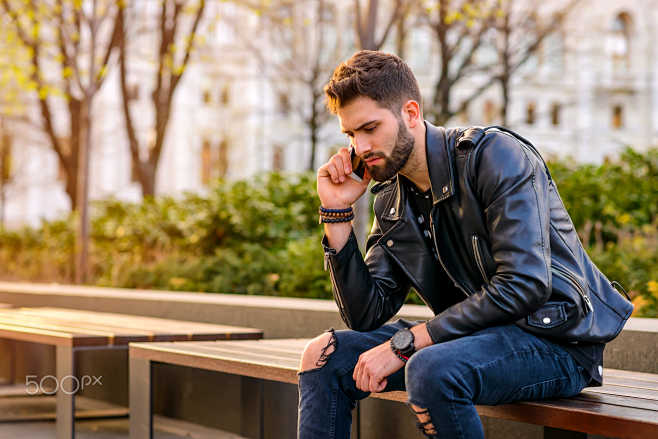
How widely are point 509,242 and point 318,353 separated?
82 cm

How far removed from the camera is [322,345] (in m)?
3.13

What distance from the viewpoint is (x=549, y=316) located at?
9.02 feet

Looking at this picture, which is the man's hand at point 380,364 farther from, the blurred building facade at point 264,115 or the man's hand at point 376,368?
the blurred building facade at point 264,115

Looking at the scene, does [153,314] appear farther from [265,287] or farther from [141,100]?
[141,100]

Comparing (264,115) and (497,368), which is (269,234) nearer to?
(497,368)

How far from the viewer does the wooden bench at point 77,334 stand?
4562 mm

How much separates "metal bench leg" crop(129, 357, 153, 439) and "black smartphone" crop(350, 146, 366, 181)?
5.59 feet

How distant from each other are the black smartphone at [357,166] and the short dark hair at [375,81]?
316mm

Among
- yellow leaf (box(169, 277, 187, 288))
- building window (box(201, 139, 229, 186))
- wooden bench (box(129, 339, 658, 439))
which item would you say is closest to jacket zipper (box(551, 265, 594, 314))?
wooden bench (box(129, 339, 658, 439))

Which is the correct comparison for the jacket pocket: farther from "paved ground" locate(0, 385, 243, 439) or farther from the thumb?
"paved ground" locate(0, 385, 243, 439)

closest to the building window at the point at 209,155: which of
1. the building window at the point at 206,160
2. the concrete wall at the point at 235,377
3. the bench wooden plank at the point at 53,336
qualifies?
the building window at the point at 206,160

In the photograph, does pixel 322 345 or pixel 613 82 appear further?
pixel 613 82

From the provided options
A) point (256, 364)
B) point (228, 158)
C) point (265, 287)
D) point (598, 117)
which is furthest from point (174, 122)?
point (256, 364)

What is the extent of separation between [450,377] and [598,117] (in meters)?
44.2
